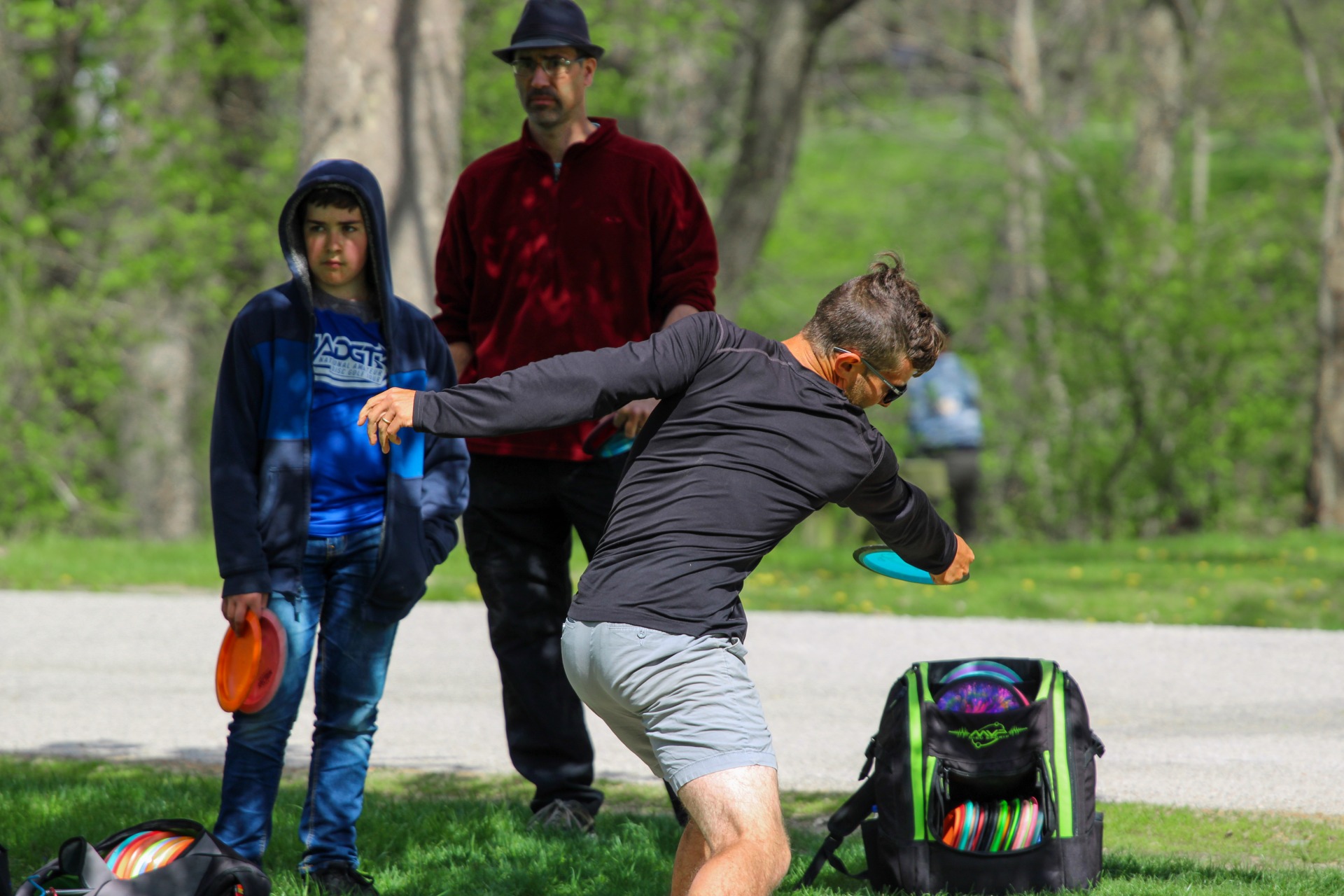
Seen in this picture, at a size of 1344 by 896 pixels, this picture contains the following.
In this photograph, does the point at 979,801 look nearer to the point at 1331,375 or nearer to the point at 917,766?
the point at 917,766

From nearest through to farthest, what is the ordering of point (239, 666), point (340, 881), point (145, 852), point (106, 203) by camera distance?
point (145, 852) → point (239, 666) → point (340, 881) → point (106, 203)

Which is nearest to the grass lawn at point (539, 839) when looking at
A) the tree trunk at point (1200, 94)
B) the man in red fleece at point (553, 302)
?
the man in red fleece at point (553, 302)

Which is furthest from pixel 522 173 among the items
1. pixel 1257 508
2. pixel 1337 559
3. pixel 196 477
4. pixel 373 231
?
pixel 196 477

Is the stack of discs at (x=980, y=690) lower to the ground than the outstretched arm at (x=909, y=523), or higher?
lower

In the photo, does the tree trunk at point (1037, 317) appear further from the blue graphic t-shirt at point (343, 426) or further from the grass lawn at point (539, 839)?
the blue graphic t-shirt at point (343, 426)

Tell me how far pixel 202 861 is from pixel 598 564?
1229mm

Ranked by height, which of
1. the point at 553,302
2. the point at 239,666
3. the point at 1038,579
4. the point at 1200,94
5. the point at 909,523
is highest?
the point at 1200,94

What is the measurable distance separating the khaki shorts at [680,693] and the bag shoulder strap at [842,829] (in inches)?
47.4

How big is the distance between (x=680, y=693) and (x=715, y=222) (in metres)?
11.0

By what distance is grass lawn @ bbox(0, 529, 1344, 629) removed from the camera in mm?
8609

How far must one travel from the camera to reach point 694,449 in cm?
299

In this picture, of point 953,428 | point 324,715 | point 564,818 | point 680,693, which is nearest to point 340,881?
point 324,715

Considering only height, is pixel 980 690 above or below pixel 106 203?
below

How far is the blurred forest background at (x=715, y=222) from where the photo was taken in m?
12.5
